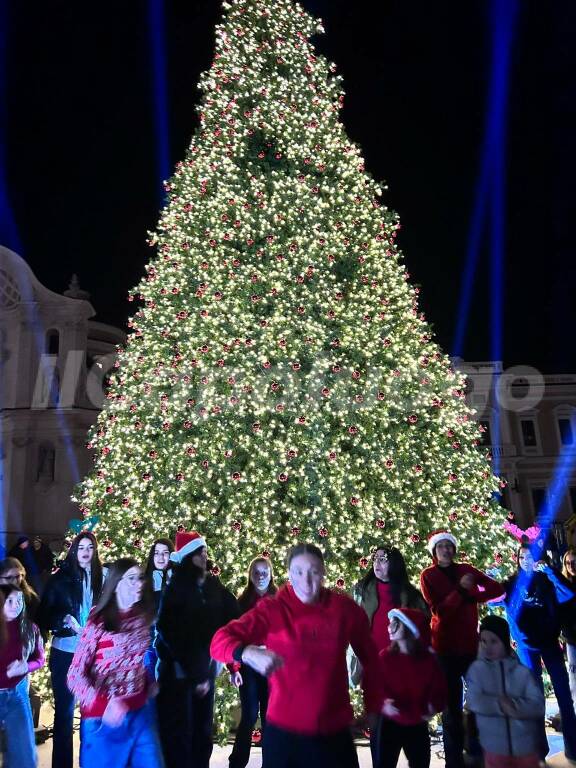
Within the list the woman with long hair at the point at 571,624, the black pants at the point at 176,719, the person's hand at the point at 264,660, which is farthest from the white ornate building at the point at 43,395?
the person's hand at the point at 264,660

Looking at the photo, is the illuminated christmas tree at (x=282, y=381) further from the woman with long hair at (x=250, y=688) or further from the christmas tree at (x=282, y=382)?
the woman with long hair at (x=250, y=688)

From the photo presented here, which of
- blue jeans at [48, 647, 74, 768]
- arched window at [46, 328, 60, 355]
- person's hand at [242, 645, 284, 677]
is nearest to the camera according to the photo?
person's hand at [242, 645, 284, 677]

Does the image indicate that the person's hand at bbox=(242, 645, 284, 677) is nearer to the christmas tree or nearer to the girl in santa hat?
the girl in santa hat

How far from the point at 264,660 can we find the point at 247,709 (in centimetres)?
269

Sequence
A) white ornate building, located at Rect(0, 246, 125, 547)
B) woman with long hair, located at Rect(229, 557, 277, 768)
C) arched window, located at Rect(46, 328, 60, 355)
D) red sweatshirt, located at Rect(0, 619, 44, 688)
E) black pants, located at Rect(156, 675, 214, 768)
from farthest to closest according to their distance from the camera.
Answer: arched window, located at Rect(46, 328, 60, 355)
white ornate building, located at Rect(0, 246, 125, 547)
woman with long hair, located at Rect(229, 557, 277, 768)
black pants, located at Rect(156, 675, 214, 768)
red sweatshirt, located at Rect(0, 619, 44, 688)

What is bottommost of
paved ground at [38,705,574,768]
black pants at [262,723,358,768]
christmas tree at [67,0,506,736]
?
A: paved ground at [38,705,574,768]

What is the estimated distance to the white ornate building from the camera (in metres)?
21.4

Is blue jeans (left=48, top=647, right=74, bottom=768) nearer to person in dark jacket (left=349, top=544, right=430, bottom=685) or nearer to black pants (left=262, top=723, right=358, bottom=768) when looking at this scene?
person in dark jacket (left=349, top=544, right=430, bottom=685)

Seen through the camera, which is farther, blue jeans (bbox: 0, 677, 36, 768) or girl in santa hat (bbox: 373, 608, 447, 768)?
blue jeans (bbox: 0, 677, 36, 768)

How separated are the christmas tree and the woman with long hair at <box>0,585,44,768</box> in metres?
2.89

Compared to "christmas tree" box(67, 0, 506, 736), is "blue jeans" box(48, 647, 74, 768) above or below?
below

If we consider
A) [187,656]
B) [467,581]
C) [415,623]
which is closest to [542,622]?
[467,581]

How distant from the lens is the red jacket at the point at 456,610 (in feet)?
14.6

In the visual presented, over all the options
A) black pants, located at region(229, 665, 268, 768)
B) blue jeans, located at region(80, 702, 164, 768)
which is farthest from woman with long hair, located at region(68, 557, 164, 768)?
black pants, located at region(229, 665, 268, 768)
